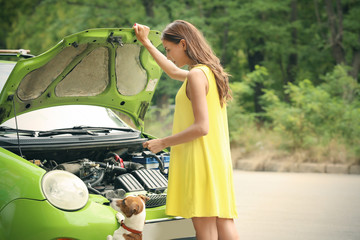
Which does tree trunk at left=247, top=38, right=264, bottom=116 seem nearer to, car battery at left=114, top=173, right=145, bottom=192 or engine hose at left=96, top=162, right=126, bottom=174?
engine hose at left=96, top=162, right=126, bottom=174

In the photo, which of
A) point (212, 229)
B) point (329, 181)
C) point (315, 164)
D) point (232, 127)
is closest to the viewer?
point (212, 229)

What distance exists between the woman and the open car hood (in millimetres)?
852

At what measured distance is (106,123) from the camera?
512 cm

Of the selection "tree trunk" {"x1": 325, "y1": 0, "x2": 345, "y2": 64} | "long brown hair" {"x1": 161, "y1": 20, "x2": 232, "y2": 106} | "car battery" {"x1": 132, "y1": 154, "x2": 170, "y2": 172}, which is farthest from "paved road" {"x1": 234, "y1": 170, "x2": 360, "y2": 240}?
"tree trunk" {"x1": 325, "y1": 0, "x2": 345, "y2": 64}

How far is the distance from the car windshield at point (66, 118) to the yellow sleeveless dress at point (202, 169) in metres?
1.60

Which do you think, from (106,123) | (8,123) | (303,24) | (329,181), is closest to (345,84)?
(329,181)

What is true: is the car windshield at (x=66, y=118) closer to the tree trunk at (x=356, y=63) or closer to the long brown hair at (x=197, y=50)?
the long brown hair at (x=197, y=50)

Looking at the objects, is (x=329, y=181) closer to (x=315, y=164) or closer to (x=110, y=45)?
(x=315, y=164)

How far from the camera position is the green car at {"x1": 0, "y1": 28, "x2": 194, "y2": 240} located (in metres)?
3.39

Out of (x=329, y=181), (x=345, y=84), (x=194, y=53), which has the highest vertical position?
(x=194, y=53)

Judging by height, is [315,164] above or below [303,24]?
below

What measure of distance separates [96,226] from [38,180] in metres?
0.44

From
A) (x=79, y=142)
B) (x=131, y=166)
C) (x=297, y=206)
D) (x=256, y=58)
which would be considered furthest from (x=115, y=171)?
(x=256, y=58)

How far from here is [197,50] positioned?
3453mm
